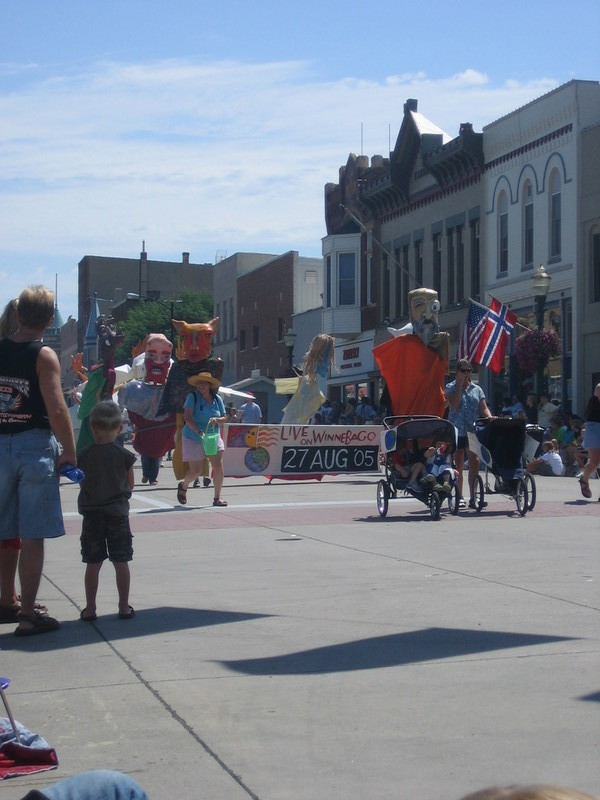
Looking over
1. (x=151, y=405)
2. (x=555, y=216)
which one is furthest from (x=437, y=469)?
(x=555, y=216)

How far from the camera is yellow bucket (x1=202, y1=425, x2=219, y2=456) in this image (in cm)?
1552

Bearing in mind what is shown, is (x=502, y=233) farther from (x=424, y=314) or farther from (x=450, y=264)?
(x=424, y=314)

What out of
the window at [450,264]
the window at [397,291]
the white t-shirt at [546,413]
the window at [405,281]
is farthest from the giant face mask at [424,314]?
the window at [397,291]

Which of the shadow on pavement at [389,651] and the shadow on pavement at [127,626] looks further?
the shadow on pavement at [127,626]

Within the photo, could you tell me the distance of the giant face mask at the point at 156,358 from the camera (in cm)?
1977

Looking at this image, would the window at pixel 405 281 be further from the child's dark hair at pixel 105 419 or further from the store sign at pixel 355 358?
the child's dark hair at pixel 105 419

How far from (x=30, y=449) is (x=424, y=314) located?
9.35 meters

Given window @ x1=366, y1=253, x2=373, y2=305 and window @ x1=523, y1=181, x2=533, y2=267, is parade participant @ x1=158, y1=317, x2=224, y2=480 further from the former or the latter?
window @ x1=366, y1=253, x2=373, y2=305

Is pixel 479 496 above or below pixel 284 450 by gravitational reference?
below

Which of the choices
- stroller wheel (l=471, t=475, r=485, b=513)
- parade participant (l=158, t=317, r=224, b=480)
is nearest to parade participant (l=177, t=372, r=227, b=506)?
parade participant (l=158, t=317, r=224, b=480)

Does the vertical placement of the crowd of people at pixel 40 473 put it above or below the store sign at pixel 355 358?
below

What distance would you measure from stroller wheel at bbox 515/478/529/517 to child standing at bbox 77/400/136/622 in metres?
6.95

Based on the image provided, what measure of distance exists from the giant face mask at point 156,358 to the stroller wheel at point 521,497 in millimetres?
7903

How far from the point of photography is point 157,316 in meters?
80.8
